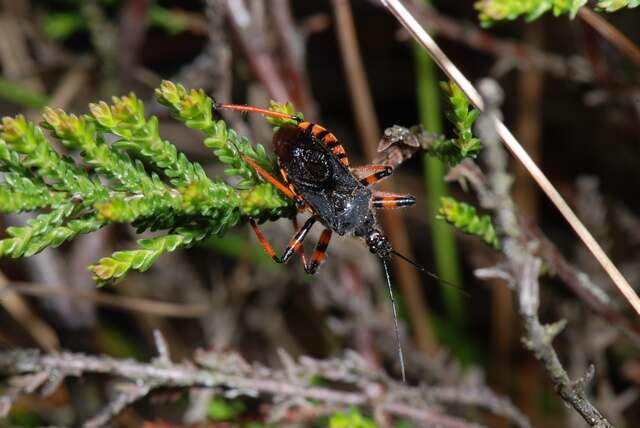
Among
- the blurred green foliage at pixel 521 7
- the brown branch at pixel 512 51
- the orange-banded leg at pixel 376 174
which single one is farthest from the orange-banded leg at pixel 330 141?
the brown branch at pixel 512 51

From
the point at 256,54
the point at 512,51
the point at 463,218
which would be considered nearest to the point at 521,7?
the point at 463,218

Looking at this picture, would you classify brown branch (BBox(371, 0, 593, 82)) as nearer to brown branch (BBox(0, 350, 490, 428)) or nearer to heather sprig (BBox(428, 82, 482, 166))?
heather sprig (BBox(428, 82, 482, 166))

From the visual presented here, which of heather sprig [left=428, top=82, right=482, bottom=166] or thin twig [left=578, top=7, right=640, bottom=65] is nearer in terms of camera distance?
heather sprig [left=428, top=82, right=482, bottom=166]

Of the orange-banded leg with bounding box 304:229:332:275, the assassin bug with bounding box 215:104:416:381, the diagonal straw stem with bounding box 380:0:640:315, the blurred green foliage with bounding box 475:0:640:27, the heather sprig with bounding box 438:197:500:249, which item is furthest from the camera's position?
the orange-banded leg with bounding box 304:229:332:275

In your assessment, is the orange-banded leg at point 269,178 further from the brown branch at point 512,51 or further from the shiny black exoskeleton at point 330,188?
the brown branch at point 512,51

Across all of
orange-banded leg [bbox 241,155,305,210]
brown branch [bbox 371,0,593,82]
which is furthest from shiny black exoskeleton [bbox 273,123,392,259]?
brown branch [bbox 371,0,593,82]

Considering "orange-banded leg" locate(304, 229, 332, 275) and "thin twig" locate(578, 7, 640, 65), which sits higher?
"thin twig" locate(578, 7, 640, 65)

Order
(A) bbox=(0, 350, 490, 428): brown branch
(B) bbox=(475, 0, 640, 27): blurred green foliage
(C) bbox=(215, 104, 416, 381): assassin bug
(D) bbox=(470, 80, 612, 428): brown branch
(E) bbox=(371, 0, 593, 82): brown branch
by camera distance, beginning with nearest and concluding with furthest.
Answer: (B) bbox=(475, 0, 640, 27): blurred green foliage < (D) bbox=(470, 80, 612, 428): brown branch < (A) bbox=(0, 350, 490, 428): brown branch < (C) bbox=(215, 104, 416, 381): assassin bug < (E) bbox=(371, 0, 593, 82): brown branch

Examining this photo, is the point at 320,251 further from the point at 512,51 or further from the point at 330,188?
the point at 512,51
